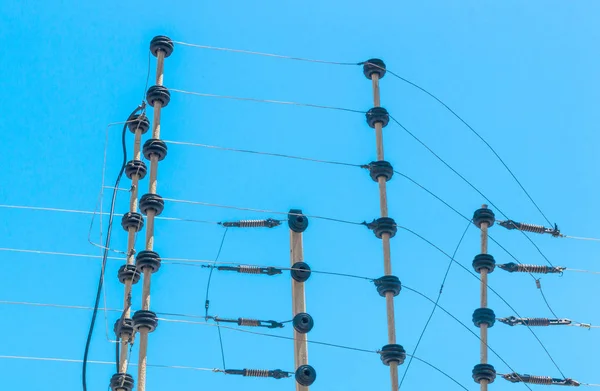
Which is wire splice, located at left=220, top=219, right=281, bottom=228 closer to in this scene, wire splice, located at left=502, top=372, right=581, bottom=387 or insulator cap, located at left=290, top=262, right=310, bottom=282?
insulator cap, located at left=290, top=262, right=310, bottom=282

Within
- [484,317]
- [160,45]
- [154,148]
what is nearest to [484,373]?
[484,317]

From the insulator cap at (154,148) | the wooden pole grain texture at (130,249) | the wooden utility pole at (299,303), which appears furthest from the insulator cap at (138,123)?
the wooden utility pole at (299,303)

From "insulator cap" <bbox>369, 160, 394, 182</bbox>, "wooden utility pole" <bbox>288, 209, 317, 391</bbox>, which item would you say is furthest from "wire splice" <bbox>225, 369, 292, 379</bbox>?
"insulator cap" <bbox>369, 160, 394, 182</bbox>

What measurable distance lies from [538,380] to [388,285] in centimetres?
360

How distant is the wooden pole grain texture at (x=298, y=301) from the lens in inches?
786

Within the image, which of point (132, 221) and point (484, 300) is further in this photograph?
point (484, 300)

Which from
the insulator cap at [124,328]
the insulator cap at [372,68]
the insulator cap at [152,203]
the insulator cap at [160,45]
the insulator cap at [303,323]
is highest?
the insulator cap at [372,68]

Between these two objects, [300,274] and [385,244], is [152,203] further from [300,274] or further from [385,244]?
[385,244]

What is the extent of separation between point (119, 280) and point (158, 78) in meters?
3.67

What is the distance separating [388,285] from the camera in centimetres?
2034

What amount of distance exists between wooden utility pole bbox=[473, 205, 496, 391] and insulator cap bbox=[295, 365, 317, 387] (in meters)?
3.02

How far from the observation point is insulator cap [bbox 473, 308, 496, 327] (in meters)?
21.6

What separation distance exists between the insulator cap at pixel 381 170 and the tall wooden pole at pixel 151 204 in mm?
3647

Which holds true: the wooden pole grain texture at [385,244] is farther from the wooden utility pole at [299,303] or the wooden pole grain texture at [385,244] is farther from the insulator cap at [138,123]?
the insulator cap at [138,123]
